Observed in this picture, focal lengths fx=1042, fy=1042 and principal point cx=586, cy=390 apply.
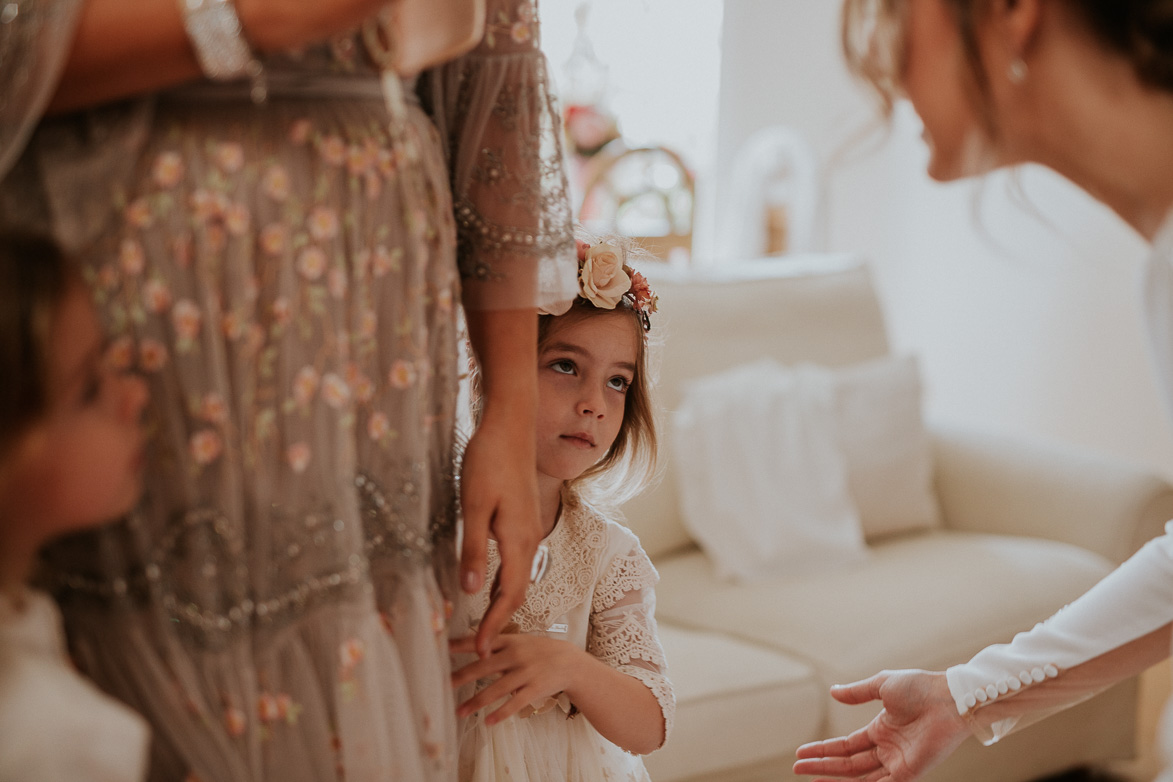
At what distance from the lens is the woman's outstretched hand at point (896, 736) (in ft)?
3.52

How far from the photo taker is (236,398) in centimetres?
66

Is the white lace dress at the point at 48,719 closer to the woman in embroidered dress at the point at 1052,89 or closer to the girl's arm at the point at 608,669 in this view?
the girl's arm at the point at 608,669

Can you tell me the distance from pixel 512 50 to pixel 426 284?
226 millimetres

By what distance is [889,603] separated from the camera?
1956 millimetres

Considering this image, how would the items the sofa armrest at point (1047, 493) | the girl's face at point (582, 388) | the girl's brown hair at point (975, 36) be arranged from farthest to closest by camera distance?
the sofa armrest at point (1047, 493)
the girl's face at point (582, 388)
the girl's brown hair at point (975, 36)

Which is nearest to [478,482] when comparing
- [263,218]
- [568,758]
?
[263,218]

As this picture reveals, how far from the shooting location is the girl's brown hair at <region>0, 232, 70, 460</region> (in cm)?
56

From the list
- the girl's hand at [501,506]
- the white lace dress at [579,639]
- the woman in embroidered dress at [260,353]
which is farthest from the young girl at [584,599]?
the woman in embroidered dress at [260,353]

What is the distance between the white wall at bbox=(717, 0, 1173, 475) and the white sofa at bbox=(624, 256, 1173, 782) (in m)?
0.79

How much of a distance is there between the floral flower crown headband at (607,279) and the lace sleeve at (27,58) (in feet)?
2.13

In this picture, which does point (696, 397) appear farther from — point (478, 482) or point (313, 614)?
point (313, 614)

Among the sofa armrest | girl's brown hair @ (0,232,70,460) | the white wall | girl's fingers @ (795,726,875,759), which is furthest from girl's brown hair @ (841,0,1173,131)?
the white wall

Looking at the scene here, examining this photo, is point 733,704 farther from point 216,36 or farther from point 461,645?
point 216,36

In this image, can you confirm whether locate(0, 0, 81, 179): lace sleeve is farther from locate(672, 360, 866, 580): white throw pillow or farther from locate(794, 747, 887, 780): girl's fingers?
locate(672, 360, 866, 580): white throw pillow
